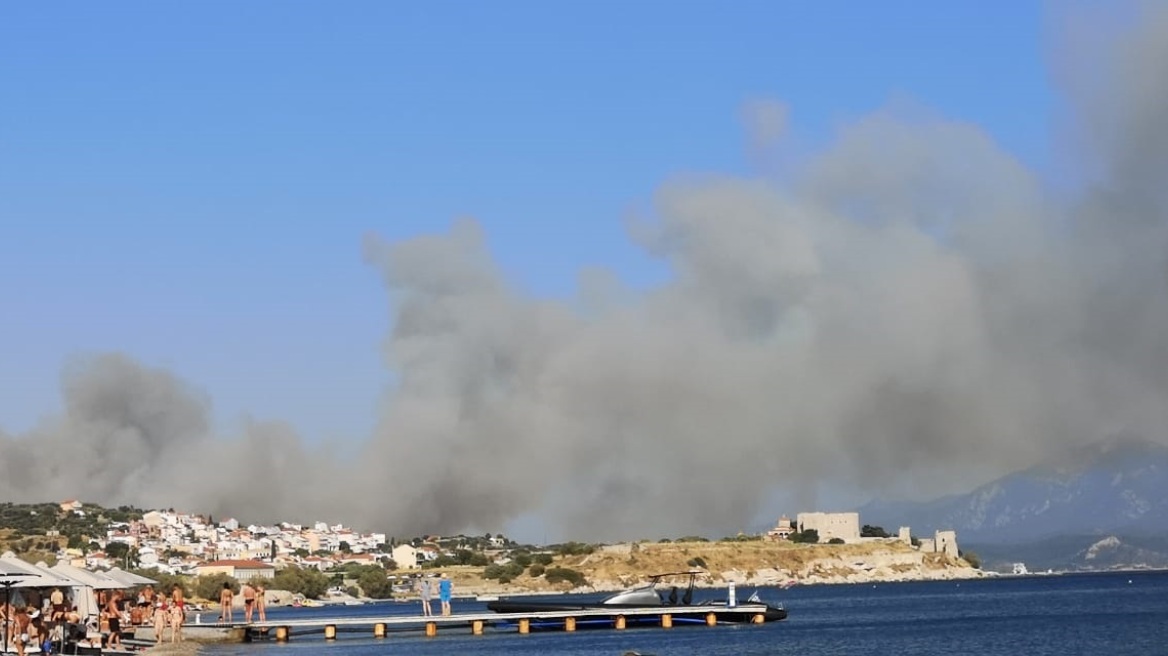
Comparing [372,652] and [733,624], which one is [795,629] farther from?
[372,652]

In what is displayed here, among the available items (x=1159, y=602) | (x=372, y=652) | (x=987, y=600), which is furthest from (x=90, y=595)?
(x=987, y=600)

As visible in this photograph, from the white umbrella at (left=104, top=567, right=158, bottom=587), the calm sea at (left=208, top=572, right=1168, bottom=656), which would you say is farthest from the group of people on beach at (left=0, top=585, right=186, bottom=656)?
the calm sea at (left=208, top=572, right=1168, bottom=656)

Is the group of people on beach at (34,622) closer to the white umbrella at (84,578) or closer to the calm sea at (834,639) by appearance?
the white umbrella at (84,578)

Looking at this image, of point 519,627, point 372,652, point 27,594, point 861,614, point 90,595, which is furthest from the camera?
point 861,614

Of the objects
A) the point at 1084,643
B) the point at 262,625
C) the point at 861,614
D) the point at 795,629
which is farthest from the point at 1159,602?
the point at 262,625

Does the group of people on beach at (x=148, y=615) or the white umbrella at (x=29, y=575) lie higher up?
the white umbrella at (x=29, y=575)

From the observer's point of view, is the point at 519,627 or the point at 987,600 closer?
the point at 519,627

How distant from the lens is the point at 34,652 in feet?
165

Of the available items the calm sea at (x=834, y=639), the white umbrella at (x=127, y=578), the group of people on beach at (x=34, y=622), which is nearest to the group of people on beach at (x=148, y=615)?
the white umbrella at (x=127, y=578)

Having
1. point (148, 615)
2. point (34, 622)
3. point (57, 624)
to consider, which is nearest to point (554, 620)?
point (148, 615)

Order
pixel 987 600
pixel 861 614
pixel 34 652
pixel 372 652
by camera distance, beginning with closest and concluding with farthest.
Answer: pixel 34 652
pixel 372 652
pixel 861 614
pixel 987 600

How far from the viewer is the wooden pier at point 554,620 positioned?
86.9 m

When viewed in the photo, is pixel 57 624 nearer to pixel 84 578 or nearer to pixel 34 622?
pixel 34 622

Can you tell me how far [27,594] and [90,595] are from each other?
20.4ft
